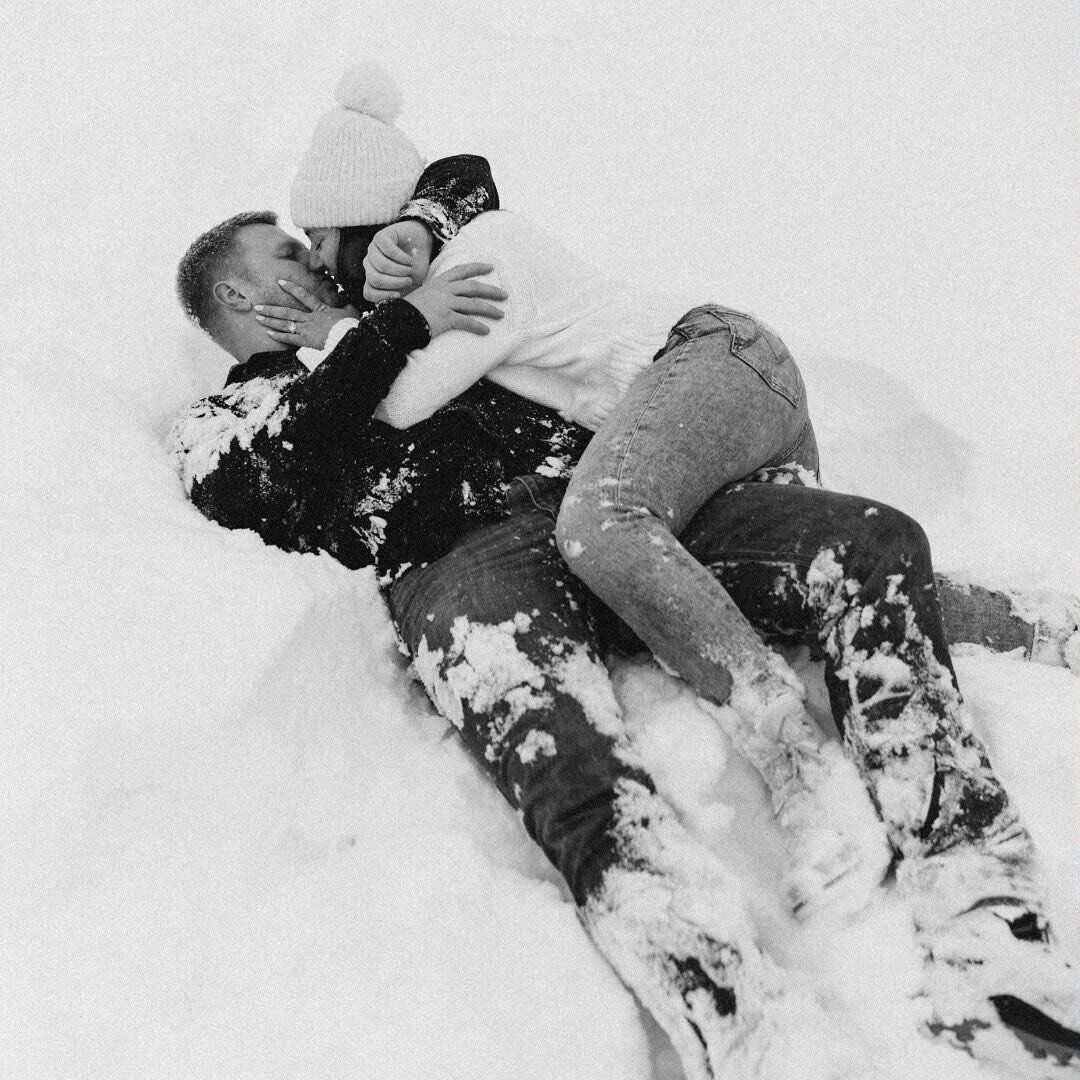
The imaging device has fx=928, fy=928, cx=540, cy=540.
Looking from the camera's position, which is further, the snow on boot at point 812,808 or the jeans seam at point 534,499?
the jeans seam at point 534,499

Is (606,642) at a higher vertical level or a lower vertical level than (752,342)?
lower

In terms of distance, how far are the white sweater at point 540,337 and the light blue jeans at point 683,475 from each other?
8 cm

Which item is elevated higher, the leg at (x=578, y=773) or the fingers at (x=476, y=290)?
the fingers at (x=476, y=290)

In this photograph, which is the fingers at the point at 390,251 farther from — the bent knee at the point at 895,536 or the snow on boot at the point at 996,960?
the snow on boot at the point at 996,960

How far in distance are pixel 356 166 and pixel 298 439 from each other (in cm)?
59

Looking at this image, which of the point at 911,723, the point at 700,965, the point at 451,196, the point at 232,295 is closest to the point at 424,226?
the point at 451,196

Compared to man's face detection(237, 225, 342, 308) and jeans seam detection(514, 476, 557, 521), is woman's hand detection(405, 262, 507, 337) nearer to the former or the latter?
jeans seam detection(514, 476, 557, 521)

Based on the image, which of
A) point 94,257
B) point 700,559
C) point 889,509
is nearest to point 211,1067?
point 700,559

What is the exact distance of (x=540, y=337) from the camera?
1541mm

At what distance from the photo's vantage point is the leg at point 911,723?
1.02 metres

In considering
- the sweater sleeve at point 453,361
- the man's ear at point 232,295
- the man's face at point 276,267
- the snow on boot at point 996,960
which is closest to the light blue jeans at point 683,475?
the sweater sleeve at point 453,361

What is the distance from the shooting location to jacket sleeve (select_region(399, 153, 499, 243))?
1.68 m

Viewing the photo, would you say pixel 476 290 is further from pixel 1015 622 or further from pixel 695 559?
pixel 1015 622

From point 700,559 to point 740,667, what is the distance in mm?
248
